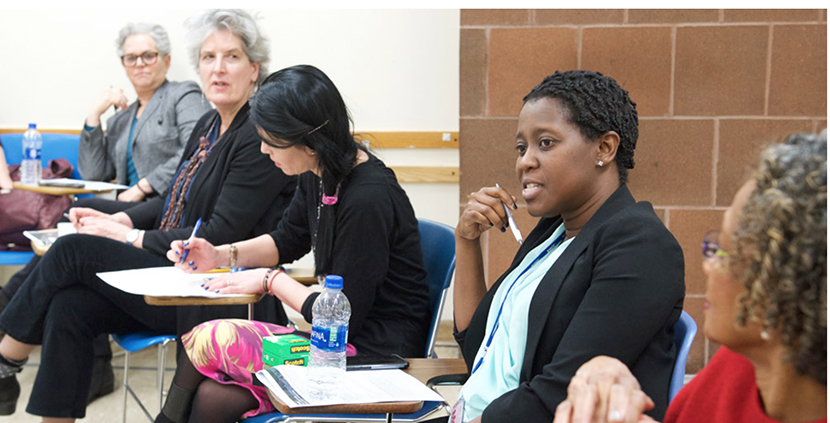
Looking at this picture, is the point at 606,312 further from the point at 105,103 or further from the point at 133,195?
the point at 105,103

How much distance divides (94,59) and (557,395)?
11.8ft

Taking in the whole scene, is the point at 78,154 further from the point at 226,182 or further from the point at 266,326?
the point at 266,326

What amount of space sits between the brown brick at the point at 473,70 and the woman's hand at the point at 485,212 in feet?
3.92

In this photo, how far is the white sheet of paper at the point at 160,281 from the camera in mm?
1932

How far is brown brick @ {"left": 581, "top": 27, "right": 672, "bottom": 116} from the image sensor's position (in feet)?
8.85

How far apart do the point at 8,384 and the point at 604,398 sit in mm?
2306

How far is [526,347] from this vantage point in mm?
1308

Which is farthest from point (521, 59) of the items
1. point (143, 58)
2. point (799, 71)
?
point (143, 58)

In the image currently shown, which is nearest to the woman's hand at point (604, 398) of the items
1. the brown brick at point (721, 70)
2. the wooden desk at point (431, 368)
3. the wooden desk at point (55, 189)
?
the wooden desk at point (431, 368)

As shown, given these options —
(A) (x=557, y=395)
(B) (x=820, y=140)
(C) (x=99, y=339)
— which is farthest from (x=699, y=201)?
(C) (x=99, y=339)

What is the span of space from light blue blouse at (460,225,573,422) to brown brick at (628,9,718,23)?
4.97 ft

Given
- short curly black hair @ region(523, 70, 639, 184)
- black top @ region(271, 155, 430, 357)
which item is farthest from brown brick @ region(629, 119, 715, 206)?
short curly black hair @ region(523, 70, 639, 184)

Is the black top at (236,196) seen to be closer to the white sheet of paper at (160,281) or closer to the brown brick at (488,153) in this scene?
the white sheet of paper at (160,281)

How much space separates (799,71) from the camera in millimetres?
2664
